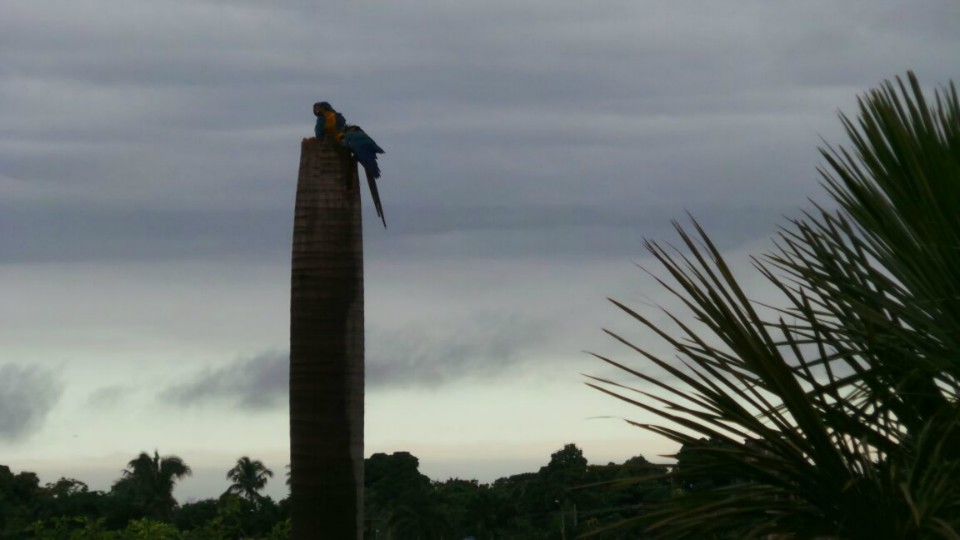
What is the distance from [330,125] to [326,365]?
1.90m

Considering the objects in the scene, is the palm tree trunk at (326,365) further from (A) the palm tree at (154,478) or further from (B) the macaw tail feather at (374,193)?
(A) the palm tree at (154,478)

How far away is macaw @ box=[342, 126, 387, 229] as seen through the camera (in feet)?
32.2

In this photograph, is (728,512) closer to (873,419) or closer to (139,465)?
(873,419)

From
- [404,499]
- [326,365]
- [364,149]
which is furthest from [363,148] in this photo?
[404,499]

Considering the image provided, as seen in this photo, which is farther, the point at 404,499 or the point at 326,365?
the point at 404,499

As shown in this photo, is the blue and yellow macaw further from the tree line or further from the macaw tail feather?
the tree line

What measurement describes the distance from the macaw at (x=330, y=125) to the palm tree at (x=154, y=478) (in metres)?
50.1

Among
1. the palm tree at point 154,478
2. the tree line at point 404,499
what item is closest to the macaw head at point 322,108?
the tree line at point 404,499

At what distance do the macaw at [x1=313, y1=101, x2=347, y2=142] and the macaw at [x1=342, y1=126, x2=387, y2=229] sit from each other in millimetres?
46

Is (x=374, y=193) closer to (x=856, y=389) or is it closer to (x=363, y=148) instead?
(x=363, y=148)

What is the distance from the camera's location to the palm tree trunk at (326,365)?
9062mm

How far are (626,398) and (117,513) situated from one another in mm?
31217

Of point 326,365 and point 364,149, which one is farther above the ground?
point 364,149

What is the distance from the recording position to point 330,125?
986 cm
